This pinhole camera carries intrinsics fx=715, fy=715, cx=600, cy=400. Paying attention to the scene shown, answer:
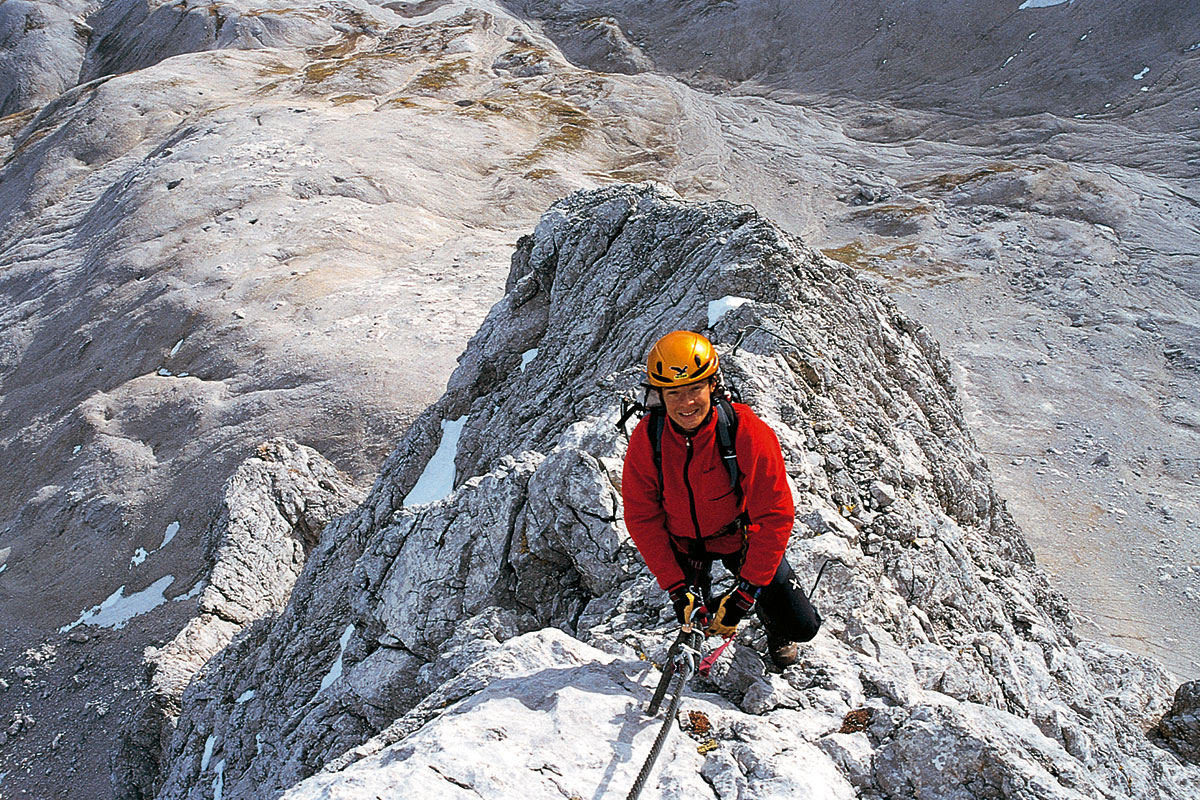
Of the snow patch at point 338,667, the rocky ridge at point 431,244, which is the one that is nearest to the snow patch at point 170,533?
the rocky ridge at point 431,244

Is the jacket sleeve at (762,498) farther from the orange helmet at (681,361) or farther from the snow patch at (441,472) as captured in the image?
the snow patch at (441,472)

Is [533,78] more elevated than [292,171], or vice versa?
[533,78]

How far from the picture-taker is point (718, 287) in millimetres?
16312

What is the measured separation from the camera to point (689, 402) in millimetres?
6492

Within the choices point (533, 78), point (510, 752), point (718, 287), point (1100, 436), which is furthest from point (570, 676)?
point (533, 78)

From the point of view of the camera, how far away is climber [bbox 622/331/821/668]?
21.5 ft

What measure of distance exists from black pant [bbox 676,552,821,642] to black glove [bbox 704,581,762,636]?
0.28 m

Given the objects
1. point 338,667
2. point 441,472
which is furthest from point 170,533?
point 338,667

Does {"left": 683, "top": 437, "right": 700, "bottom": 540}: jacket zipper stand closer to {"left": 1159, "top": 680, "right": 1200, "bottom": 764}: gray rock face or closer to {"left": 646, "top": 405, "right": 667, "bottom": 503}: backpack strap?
{"left": 646, "top": 405, "right": 667, "bottom": 503}: backpack strap

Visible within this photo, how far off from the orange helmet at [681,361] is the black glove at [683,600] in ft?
7.17

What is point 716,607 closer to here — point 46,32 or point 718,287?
point 718,287

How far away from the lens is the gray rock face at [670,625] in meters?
6.58

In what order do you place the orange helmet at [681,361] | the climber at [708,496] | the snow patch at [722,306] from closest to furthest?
the orange helmet at [681,361] < the climber at [708,496] < the snow patch at [722,306]

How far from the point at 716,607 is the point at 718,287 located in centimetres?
990
